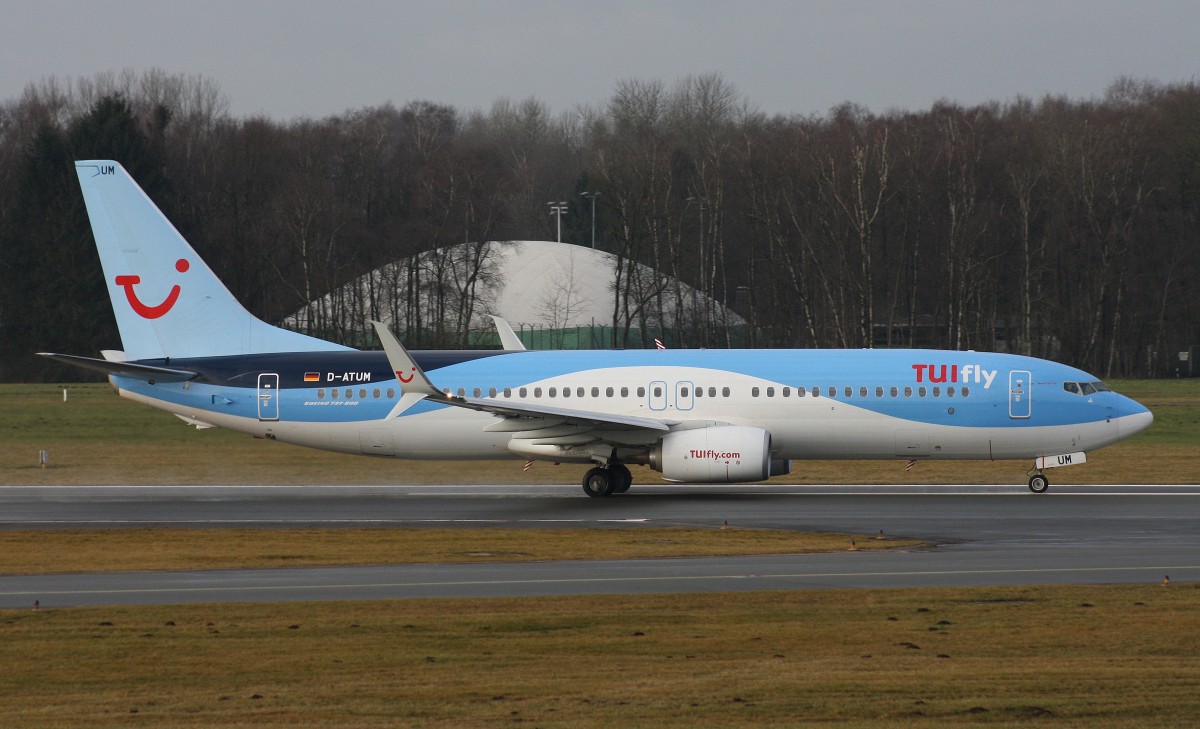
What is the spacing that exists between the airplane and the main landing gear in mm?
41

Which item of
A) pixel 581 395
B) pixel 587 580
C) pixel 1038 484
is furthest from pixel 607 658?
pixel 1038 484

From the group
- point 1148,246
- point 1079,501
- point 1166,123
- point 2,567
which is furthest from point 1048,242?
point 2,567

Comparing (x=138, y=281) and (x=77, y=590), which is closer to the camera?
(x=77, y=590)

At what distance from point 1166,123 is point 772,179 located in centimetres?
2338

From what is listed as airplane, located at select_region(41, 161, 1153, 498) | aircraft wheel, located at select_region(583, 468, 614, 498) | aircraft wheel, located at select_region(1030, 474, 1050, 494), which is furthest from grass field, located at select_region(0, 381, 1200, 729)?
aircraft wheel, located at select_region(1030, 474, 1050, 494)

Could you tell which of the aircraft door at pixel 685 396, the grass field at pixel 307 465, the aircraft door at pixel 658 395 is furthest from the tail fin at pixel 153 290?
the aircraft door at pixel 685 396

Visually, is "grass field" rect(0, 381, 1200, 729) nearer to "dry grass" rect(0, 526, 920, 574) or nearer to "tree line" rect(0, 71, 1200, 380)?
"dry grass" rect(0, 526, 920, 574)

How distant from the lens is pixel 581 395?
33750 millimetres

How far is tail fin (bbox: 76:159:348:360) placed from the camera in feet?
116

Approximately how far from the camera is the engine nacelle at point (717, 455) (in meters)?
31.3

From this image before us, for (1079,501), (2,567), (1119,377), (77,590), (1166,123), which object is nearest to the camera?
(77,590)

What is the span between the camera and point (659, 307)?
8212 centimetres

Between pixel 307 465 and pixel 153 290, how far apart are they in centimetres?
728

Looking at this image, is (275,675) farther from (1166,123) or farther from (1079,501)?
(1166,123)
